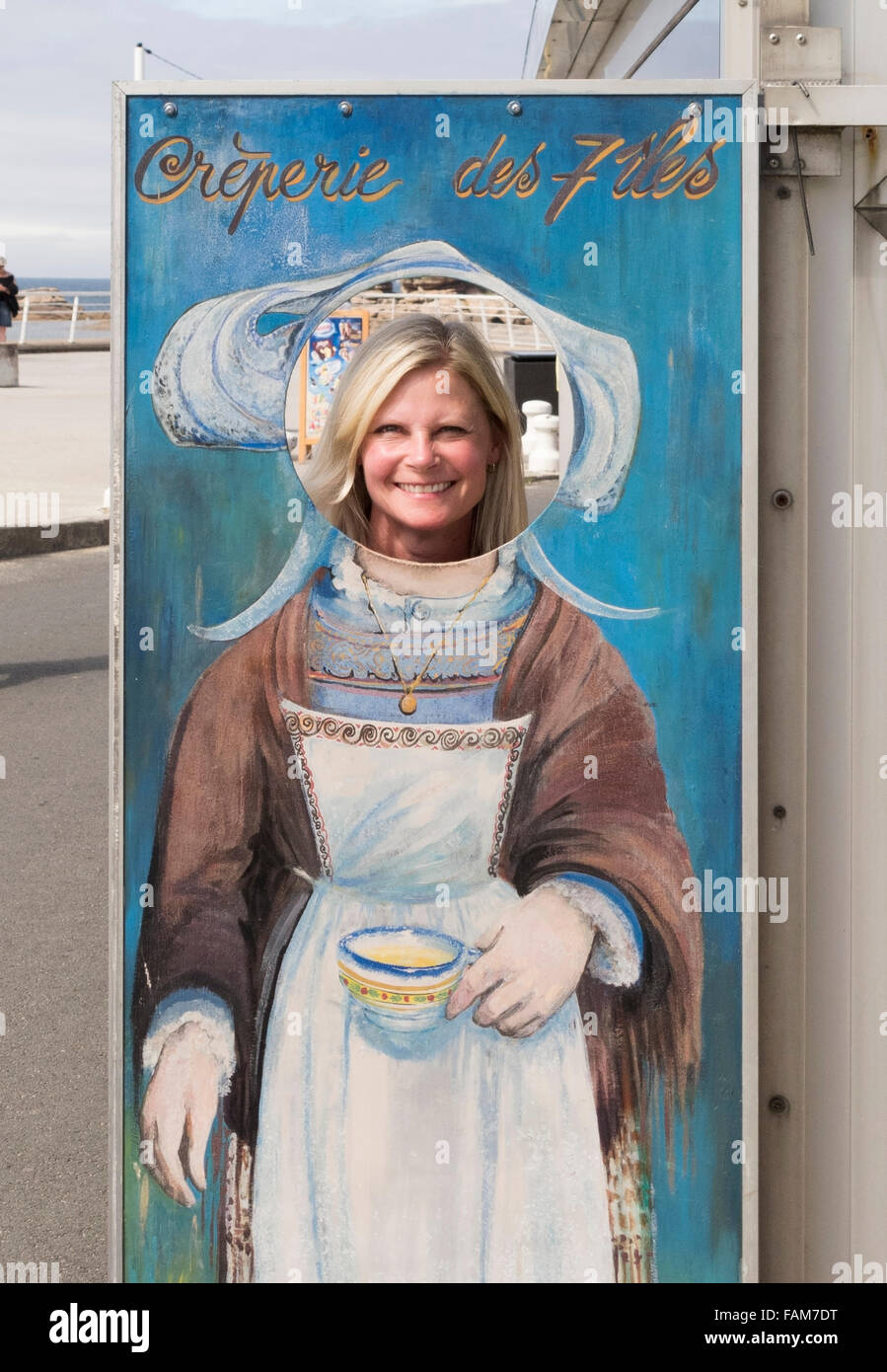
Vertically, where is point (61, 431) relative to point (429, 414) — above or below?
above

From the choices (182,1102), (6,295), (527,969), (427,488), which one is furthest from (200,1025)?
(6,295)

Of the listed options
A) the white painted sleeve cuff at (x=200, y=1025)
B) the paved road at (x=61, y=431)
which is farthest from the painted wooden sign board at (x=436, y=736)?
the paved road at (x=61, y=431)

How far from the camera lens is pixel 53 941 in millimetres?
4758

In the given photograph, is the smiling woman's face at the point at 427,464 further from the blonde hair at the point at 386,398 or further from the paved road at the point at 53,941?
the paved road at the point at 53,941

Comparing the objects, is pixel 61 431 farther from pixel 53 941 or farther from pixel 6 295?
pixel 53 941

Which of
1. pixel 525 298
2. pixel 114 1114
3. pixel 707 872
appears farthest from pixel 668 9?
pixel 114 1114

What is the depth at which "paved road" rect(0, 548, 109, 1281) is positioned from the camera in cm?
347

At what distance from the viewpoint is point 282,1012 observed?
2.29 m

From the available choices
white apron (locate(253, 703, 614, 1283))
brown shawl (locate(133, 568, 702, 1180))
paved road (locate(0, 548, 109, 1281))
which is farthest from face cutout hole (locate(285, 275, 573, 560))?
paved road (locate(0, 548, 109, 1281))

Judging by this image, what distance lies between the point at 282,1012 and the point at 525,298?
1.14 metres

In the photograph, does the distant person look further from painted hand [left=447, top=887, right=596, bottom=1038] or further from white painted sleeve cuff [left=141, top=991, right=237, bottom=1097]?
painted hand [left=447, top=887, right=596, bottom=1038]

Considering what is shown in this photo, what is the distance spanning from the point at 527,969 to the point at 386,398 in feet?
2.96

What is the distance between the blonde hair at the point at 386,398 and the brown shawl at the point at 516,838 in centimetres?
14

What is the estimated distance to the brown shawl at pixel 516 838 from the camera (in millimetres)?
2238
